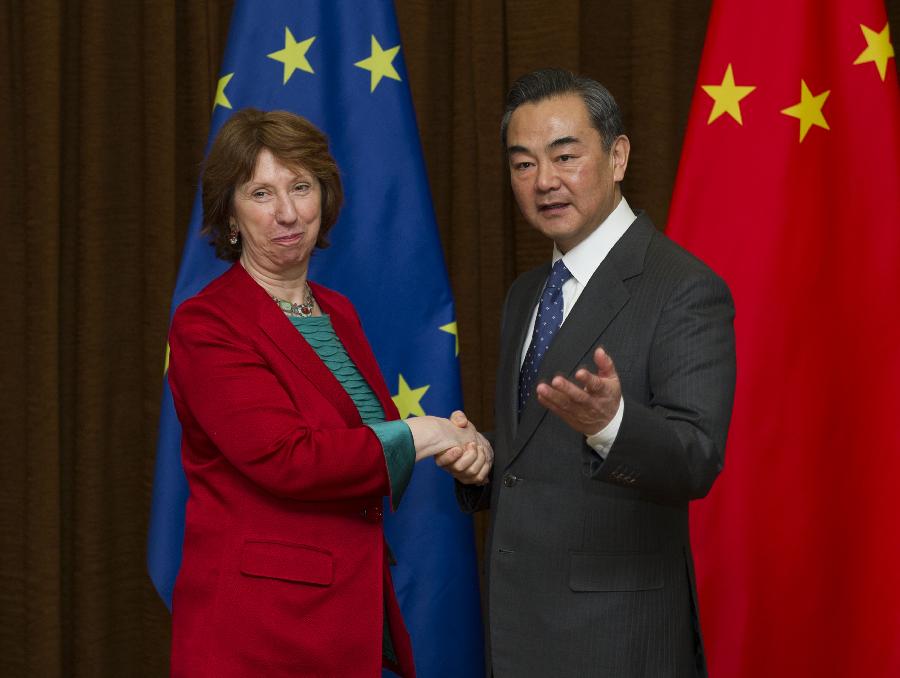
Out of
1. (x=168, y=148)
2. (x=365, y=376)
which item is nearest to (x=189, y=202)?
(x=168, y=148)

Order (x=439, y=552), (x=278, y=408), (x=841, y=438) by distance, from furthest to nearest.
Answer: (x=439, y=552) < (x=841, y=438) < (x=278, y=408)

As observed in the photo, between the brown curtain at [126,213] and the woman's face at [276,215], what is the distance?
3.47 feet

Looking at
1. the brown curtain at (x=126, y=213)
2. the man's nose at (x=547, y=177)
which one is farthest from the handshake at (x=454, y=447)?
the brown curtain at (x=126, y=213)

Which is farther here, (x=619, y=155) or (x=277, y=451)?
(x=619, y=155)

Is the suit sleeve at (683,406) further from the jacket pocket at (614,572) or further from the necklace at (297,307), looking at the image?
the necklace at (297,307)

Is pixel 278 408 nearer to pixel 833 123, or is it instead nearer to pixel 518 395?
pixel 518 395

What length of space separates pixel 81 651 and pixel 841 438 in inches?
95.0

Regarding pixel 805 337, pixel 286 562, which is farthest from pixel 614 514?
pixel 805 337

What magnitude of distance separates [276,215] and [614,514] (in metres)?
0.95

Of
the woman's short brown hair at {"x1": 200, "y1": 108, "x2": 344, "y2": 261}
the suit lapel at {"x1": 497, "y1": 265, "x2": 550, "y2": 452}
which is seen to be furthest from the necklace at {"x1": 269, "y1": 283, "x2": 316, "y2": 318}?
the suit lapel at {"x1": 497, "y1": 265, "x2": 550, "y2": 452}

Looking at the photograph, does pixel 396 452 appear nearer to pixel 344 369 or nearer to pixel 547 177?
pixel 344 369

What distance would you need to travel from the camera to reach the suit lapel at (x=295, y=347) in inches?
80.7

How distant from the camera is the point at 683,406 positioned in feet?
5.55

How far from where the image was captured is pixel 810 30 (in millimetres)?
2566
